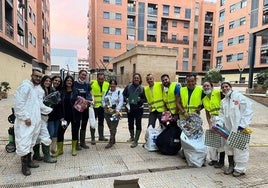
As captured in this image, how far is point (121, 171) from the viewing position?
12.8ft

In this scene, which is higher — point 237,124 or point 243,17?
point 243,17

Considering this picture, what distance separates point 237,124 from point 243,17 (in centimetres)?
4065

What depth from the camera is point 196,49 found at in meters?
49.8

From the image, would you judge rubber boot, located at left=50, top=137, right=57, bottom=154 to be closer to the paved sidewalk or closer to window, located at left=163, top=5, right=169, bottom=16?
the paved sidewalk

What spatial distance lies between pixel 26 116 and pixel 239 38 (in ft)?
138

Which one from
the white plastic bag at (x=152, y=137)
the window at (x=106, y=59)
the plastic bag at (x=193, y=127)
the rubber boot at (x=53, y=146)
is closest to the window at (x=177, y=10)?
the window at (x=106, y=59)

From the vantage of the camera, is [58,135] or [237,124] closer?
[237,124]

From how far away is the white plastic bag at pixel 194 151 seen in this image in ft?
13.8

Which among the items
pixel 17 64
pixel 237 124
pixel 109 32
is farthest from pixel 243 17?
pixel 237 124

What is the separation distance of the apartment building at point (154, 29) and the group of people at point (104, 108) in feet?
121

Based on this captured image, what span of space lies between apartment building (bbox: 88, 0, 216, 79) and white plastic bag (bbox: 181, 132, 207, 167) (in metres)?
38.3

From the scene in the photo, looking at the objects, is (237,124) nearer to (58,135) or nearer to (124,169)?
(124,169)

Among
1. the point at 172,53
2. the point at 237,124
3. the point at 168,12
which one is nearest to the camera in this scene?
the point at 237,124

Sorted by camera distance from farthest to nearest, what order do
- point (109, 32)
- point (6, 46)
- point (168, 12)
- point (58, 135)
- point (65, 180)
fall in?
point (168, 12)
point (109, 32)
point (6, 46)
point (58, 135)
point (65, 180)
